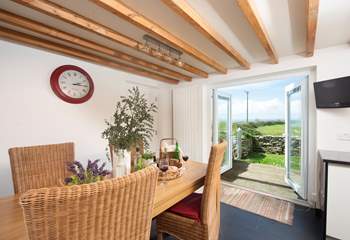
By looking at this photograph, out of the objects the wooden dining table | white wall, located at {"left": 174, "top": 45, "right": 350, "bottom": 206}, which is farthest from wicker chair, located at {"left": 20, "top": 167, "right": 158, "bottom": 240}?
white wall, located at {"left": 174, "top": 45, "right": 350, "bottom": 206}

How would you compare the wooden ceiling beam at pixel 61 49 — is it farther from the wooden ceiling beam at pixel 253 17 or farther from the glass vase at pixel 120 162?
the wooden ceiling beam at pixel 253 17

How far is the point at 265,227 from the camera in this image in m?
2.06

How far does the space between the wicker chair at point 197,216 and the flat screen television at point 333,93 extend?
5.33ft

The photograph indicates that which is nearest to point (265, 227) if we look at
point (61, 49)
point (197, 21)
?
point (197, 21)

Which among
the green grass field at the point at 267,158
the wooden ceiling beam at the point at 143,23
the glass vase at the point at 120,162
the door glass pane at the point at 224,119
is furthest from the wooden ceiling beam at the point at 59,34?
the green grass field at the point at 267,158

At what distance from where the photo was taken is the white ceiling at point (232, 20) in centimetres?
138

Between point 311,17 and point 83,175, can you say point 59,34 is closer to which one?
point 83,175

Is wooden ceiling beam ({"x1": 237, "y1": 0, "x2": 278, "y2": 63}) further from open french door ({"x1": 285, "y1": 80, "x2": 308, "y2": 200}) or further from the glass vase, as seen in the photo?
the glass vase

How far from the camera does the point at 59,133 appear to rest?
2361mm

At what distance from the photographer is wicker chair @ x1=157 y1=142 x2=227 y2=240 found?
1361 millimetres

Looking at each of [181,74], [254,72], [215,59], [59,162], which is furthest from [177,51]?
[59,162]

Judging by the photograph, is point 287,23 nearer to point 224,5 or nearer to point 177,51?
point 224,5

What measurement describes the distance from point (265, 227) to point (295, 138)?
169cm

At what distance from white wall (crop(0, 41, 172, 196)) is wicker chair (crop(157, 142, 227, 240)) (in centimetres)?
178
